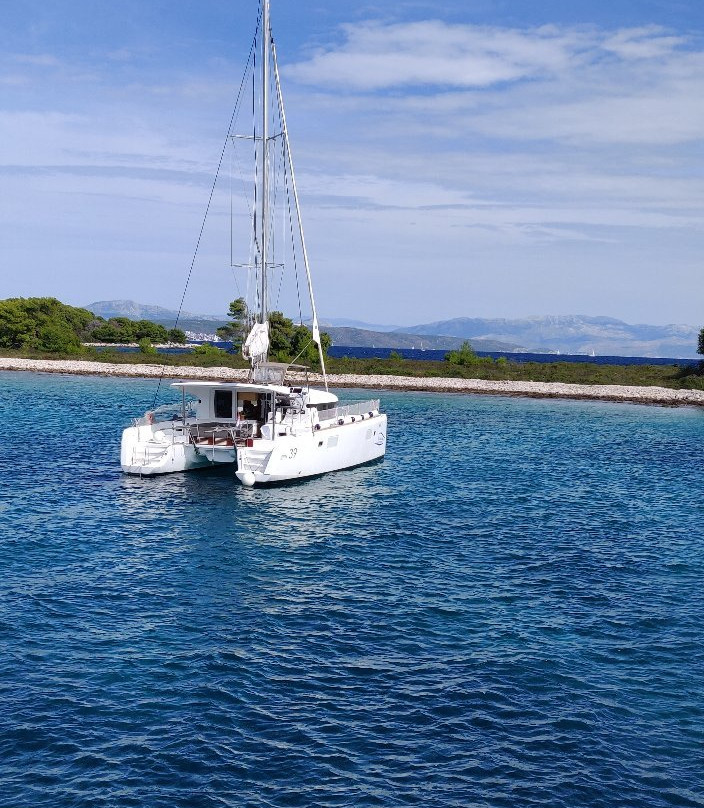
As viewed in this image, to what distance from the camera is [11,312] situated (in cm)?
10694

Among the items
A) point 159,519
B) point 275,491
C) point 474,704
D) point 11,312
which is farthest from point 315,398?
point 11,312

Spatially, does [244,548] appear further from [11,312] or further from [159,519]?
[11,312]

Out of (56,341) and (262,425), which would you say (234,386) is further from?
(56,341)

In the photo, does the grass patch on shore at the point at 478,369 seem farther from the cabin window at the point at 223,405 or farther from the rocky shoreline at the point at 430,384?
the cabin window at the point at 223,405

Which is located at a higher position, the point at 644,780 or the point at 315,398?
the point at 315,398

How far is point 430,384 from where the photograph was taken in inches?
3056

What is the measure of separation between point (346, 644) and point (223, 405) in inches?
717

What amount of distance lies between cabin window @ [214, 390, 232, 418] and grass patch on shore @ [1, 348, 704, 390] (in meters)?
51.2

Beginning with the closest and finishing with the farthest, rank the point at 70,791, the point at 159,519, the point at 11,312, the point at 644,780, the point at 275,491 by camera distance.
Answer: the point at 70,791 < the point at 644,780 < the point at 159,519 < the point at 275,491 < the point at 11,312

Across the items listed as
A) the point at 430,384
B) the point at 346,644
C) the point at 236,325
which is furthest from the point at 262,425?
the point at 236,325

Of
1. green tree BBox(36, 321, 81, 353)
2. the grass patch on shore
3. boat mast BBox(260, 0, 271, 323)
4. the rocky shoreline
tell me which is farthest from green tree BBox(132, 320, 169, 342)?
boat mast BBox(260, 0, 271, 323)


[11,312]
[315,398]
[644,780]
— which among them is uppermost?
[11,312]

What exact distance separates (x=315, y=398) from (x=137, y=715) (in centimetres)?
2168

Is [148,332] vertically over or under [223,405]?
over
